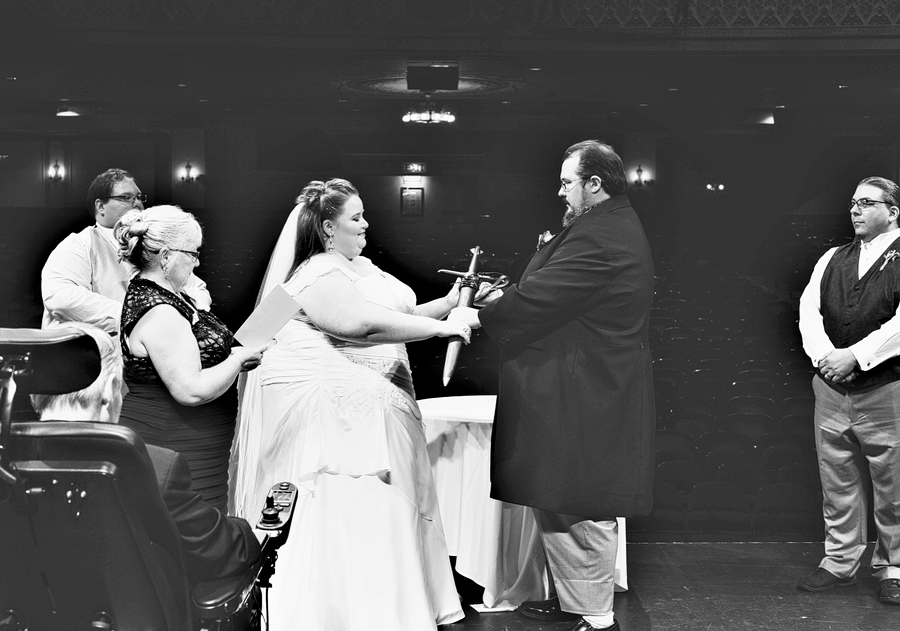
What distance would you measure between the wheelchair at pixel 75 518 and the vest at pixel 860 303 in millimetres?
2645

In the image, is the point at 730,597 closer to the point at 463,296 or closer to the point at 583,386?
the point at 583,386

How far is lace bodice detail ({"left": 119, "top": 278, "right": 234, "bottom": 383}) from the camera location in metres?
2.11

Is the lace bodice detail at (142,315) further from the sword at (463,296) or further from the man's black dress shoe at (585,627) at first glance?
the man's black dress shoe at (585,627)

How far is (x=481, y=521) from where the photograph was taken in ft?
10.7

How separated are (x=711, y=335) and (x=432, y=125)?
615cm

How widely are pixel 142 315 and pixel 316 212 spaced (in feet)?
2.59

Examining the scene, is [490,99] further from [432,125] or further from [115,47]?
[115,47]

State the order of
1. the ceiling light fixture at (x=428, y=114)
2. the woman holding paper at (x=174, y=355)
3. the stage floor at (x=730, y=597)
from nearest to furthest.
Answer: the woman holding paper at (x=174, y=355) → the stage floor at (x=730, y=597) → the ceiling light fixture at (x=428, y=114)

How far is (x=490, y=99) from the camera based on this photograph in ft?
39.5

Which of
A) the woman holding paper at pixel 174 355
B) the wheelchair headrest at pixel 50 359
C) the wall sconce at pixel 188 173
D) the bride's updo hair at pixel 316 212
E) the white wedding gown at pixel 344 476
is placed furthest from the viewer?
the wall sconce at pixel 188 173

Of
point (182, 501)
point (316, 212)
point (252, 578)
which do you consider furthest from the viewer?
point (316, 212)

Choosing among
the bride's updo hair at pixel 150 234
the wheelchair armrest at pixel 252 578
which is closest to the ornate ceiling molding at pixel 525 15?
the bride's updo hair at pixel 150 234

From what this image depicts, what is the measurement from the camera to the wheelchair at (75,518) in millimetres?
1450

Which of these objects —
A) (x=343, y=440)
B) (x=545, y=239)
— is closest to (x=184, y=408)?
(x=343, y=440)
